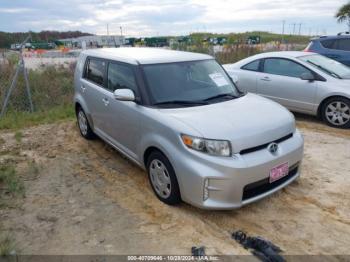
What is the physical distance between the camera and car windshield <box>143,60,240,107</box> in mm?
4070

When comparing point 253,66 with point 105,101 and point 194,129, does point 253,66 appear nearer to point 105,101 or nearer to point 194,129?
point 105,101

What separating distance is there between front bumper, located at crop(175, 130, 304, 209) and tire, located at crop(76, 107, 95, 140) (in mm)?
2964

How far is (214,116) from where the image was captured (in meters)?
3.68

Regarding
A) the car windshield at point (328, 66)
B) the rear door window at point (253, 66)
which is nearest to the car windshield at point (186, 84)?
the car windshield at point (328, 66)

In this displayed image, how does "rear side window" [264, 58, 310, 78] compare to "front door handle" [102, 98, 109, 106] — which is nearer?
"front door handle" [102, 98, 109, 106]

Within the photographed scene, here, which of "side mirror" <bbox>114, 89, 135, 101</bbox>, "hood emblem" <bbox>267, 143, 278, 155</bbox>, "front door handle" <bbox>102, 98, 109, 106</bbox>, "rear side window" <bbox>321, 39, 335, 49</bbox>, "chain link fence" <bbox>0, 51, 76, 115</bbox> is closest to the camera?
"hood emblem" <bbox>267, 143, 278, 155</bbox>

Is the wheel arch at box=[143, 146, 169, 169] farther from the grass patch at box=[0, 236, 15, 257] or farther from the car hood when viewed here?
the grass patch at box=[0, 236, 15, 257]

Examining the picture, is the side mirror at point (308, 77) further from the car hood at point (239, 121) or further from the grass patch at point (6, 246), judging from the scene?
the grass patch at point (6, 246)

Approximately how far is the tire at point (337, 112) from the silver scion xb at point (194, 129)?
2.95 m

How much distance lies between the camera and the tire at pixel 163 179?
12.0 feet

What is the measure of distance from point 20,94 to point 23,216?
8.81 meters

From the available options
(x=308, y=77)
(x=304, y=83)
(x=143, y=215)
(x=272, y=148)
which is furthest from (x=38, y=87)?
(x=272, y=148)

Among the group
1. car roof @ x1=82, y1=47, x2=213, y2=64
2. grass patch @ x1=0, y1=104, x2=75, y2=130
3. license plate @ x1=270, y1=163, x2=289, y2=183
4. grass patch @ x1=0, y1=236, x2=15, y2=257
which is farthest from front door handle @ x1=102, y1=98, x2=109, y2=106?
grass patch @ x1=0, y1=104, x2=75, y2=130

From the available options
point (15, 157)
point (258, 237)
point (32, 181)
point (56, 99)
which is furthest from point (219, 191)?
point (56, 99)
